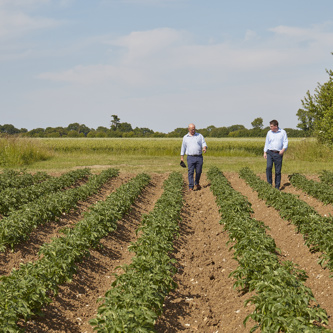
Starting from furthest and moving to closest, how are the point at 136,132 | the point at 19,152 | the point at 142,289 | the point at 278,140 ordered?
the point at 136,132 < the point at 19,152 < the point at 278,140 < the point at 142,289

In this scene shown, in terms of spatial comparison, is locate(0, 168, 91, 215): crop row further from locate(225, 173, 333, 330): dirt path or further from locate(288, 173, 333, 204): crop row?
locate(288, 173, 333, 204): crop row

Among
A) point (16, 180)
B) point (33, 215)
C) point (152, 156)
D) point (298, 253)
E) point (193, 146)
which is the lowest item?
point (298, 253)

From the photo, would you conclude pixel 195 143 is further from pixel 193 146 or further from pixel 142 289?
pixel 142 289

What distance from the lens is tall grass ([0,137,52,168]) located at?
2330cm

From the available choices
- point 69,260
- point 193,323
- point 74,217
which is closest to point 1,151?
point 74,217

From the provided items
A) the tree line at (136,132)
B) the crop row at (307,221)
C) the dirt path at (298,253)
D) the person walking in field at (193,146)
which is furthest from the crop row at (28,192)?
the tree line at (136,132)

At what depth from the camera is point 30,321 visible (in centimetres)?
534

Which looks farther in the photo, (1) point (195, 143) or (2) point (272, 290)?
(1) point (195, 143)

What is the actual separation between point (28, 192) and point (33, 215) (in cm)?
346

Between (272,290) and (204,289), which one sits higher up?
(272,290)

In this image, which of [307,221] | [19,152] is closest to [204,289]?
[307,221]

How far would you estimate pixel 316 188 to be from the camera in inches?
500

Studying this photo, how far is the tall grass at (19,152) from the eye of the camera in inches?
917

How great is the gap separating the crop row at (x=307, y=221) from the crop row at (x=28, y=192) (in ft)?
21.3
